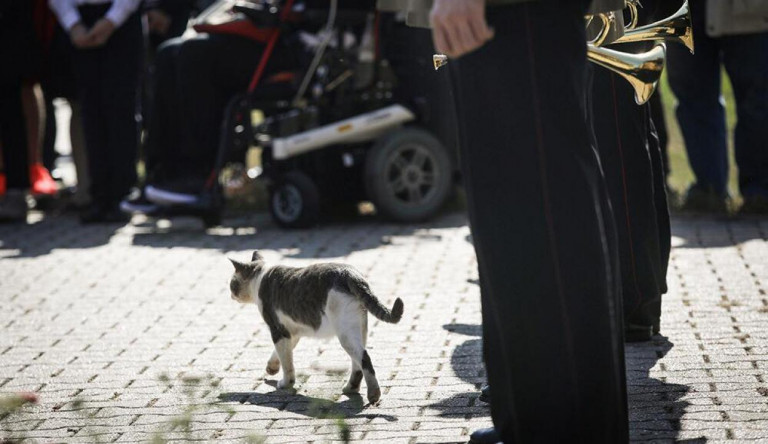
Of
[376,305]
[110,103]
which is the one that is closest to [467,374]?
[376,305]

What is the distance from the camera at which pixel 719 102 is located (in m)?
8.27

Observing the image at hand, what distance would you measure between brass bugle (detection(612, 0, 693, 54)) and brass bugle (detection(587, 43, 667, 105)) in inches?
3.5

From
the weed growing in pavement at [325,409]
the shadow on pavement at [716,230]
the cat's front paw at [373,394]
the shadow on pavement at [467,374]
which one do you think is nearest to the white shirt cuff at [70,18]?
the shadow on pavement at [716,230]

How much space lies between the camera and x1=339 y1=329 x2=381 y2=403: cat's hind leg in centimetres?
423

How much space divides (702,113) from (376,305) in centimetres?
458

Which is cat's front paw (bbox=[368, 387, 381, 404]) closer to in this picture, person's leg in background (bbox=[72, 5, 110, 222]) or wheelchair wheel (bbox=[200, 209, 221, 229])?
wheelchair wheel (bbox=[200, 209, 221, 229])

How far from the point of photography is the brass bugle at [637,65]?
413 cm

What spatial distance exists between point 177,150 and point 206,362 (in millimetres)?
4189

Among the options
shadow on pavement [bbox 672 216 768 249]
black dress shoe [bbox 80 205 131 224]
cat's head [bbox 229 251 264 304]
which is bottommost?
shadow on pavement [bbox 672 216 768 249]

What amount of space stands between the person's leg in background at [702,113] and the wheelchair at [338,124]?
58.8 inches

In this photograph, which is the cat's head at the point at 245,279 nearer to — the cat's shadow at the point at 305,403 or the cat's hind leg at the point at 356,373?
the cat's shadow at the point at 305,403

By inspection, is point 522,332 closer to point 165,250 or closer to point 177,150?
point 165,250

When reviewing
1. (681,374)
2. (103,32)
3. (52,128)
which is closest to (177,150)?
(103,32)

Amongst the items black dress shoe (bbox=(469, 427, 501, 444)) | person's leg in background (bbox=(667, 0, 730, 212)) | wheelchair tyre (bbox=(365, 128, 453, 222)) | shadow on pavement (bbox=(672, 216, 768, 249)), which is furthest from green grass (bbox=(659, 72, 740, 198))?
black dress shoe (bbox=(469, 427, 501, 444))
